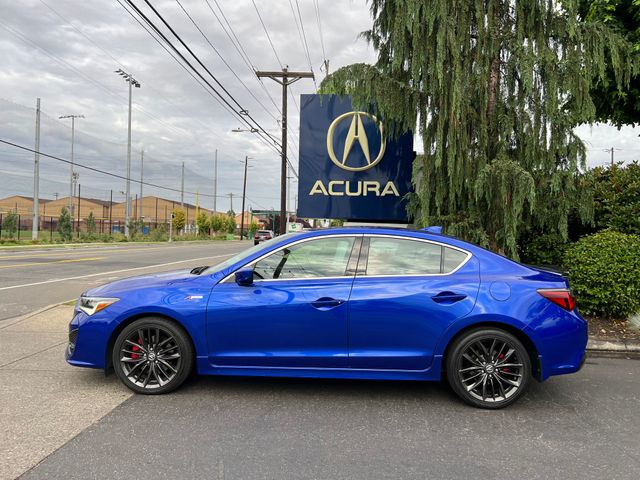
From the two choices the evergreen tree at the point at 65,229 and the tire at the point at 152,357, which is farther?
the evergreen tree at the point at 65,229

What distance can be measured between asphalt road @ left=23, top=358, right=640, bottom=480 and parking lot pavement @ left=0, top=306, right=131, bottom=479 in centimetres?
14

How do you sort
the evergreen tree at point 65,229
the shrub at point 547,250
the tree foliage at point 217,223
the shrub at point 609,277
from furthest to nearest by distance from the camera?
the tree foliage at point 217,223 < the evergreen tree at point 65,229 < the shrub at point 547,250 < the shrub at point 609,277

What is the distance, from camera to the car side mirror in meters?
3.96

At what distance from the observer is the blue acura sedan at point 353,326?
3908mm

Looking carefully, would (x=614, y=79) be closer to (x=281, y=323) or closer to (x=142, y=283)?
(x=281, y=323)

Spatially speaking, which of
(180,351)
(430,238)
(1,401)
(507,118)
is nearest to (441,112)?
(507,118)

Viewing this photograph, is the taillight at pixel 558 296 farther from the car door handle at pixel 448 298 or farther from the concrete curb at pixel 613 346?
the concrete curb at pixel 613 346

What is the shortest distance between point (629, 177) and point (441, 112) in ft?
12.1

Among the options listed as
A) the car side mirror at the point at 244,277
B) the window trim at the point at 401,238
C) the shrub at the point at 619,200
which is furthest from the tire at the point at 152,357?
the shrub at the point at 619,200

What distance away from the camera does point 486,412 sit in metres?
3.90

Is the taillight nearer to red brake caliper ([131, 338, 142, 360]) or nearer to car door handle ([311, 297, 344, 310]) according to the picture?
car door handle ([311, 297, 344, 310])

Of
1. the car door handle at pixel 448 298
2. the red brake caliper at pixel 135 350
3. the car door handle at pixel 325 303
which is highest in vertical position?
the car door handle at pixel 448 298

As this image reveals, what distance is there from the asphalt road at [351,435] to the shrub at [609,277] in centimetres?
221

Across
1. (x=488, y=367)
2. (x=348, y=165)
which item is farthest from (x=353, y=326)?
(x=348, y=165)
